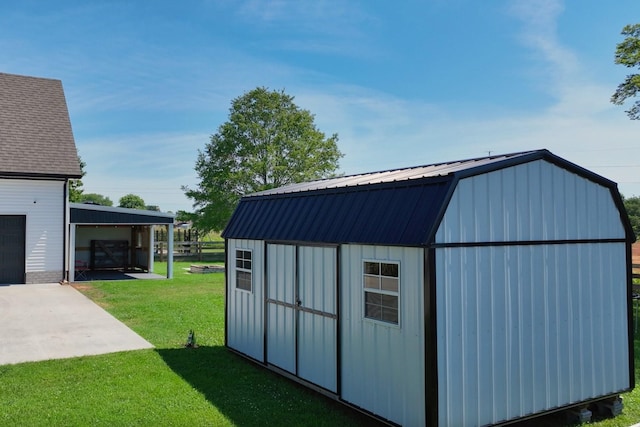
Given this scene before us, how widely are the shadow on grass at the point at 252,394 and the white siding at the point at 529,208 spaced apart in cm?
231

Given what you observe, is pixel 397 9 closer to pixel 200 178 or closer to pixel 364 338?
pixel 364 338

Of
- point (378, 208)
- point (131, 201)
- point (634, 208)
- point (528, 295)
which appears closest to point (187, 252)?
point (378, 208)

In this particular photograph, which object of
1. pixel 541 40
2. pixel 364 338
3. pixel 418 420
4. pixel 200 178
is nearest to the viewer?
pixel 418 420

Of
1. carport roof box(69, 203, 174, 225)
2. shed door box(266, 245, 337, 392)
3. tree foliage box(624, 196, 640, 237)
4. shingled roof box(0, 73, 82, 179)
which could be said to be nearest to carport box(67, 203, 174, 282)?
carport roof box(69, 203, 174, 225)

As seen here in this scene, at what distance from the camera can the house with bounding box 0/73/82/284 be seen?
55.2ft

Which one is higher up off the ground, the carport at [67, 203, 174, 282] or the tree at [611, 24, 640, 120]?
the tree at [611, 24, 640, 120]

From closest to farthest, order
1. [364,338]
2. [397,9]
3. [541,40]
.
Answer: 1. [364,338]
2. [397,9]
3. [541,40]

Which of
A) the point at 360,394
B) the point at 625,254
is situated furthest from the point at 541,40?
the point at 360,394

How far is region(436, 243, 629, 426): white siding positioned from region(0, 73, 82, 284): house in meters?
16.3

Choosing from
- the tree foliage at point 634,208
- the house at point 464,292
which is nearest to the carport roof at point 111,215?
the house at point 464,292

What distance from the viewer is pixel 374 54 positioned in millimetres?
17172

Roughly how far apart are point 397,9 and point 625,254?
8.71m

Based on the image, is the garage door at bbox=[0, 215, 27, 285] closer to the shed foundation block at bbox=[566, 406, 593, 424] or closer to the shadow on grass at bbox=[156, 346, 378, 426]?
the shadow on grass at bbox=[156, 346, 378, 426]

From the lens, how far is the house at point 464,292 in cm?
450
